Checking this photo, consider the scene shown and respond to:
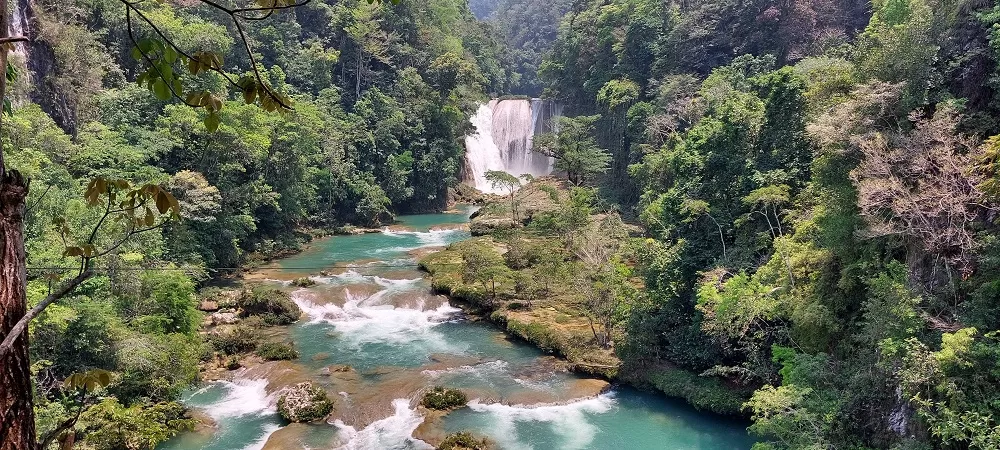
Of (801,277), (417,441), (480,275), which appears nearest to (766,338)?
(801,277)

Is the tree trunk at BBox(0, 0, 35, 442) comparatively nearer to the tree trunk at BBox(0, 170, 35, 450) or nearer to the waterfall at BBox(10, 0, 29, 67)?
the tree trunk at BBox(0, 170, 35, 450)

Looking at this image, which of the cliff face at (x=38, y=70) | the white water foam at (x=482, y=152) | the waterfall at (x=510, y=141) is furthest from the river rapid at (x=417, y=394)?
the waterfall at (x=510, y=141)

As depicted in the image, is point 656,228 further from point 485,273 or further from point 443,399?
point 443,399

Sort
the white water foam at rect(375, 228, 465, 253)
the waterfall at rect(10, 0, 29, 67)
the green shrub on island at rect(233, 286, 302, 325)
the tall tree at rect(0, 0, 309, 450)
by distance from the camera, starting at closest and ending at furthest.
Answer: the tall tree at rect(0, 0, 309, 450) → the green shrub on island at rect(233, 286, 302, 325) → the waterfall at rect(10, 0, 29, 67) → the white water foam at rect(375, 228, 465, 253)

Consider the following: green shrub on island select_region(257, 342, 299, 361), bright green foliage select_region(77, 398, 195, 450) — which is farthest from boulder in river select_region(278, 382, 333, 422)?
green shrub on island select_region(257, 342, 299, 361)

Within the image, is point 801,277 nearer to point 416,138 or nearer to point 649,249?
point 649,249
